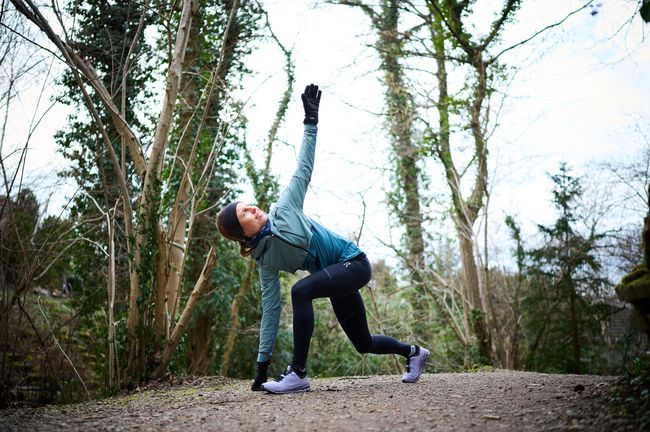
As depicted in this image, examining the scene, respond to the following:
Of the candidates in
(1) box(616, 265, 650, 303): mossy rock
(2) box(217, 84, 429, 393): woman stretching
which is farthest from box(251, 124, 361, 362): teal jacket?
(1) box(616, 265, 650, 303): mossy rock

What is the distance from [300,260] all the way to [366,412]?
1164 millimetres

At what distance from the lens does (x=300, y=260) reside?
3574 mm

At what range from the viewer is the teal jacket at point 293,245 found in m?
3.48

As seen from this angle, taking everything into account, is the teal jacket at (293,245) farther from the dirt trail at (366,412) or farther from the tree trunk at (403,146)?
the tree trunk at (403,146)

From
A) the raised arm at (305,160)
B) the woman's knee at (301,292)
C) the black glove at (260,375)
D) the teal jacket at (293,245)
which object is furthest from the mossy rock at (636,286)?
the black glove at (260,375)

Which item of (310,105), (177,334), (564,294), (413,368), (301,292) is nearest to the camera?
(301,292)

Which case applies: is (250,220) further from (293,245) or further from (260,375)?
(260,375)

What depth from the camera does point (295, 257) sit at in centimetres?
354

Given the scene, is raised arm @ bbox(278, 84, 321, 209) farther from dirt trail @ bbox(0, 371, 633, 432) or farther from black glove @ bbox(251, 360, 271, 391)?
dirt trail @ bbox(0, 371, 633, 432)

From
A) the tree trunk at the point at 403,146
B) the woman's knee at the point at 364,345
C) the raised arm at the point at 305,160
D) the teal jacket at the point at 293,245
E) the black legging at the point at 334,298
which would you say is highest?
the tree trunk at the point at 403,146

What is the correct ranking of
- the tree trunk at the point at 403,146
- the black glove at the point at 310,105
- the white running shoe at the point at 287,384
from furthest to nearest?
the tree trunk at the point at 403,146 → the black glove at the point at 310,105 → the white running shoe at the point at 287,384

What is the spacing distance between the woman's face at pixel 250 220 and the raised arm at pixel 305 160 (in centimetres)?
17

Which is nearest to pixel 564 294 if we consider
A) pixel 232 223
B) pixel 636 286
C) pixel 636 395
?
pixel 636 286

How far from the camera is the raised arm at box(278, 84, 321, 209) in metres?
3.60
